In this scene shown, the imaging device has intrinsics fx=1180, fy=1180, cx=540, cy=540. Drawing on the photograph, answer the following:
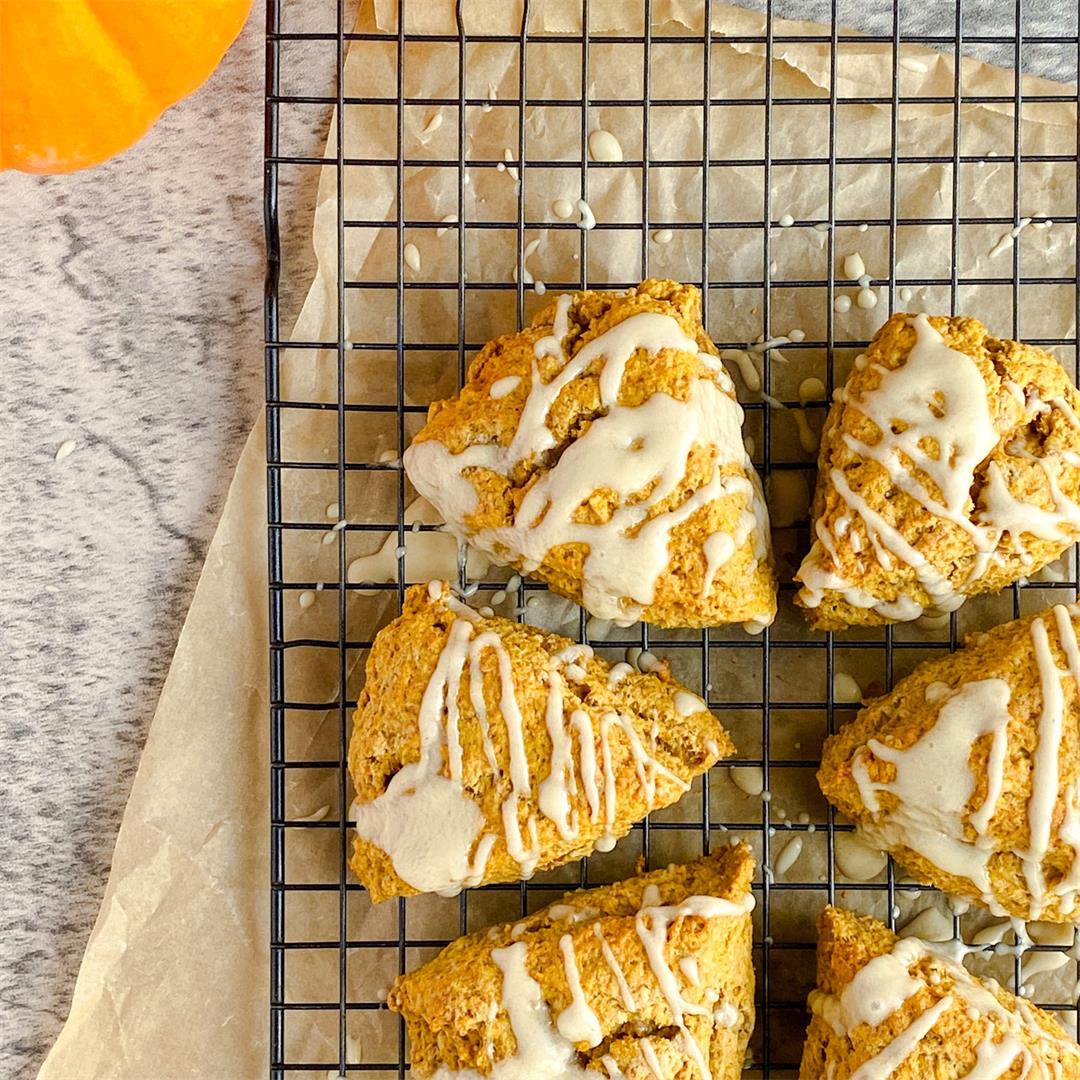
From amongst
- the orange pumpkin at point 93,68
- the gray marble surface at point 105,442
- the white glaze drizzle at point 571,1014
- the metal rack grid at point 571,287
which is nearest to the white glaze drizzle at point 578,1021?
the white glaze drizzle at point 571,1014

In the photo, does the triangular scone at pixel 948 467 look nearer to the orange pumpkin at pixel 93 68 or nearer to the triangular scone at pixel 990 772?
the triangular scone at pixel 990 772

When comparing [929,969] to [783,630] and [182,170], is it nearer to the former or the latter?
[783,630]

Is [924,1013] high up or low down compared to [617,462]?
down

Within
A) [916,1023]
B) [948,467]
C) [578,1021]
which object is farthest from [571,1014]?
[948,467]

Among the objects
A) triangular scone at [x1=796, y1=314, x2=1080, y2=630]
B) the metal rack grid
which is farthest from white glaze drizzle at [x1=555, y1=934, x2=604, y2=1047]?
triangular scone at [x1=796, y1=314, x2=1080, y2=630]

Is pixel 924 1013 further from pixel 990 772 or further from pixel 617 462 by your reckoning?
pixel 617 462
